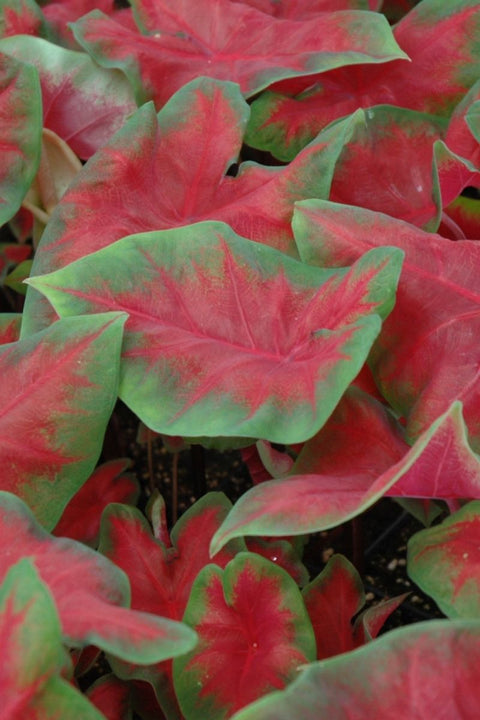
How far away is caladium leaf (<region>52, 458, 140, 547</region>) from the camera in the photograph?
3.30ft

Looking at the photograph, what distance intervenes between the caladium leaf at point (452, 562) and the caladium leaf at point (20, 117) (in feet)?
1.77

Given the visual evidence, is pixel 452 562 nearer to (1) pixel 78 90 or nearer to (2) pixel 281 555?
(2) pixel 281 555

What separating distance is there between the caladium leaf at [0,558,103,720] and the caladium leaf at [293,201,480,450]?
1.16ft

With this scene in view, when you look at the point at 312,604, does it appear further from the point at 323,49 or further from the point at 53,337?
the point at 323,49

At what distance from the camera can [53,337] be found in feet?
2.64

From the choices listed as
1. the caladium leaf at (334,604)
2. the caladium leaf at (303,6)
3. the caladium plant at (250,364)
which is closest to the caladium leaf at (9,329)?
the caladium plant at (250,364)

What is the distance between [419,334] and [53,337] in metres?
0.31

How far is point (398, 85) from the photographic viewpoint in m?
1.13

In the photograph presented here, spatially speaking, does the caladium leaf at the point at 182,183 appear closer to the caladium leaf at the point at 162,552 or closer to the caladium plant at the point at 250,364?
the caladium plant at the point at 250,364

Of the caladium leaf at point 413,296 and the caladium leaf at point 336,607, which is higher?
the caladium leaf at point 413,296

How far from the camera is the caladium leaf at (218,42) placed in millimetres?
1053

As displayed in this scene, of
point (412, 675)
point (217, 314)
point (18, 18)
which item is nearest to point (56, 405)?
point (217, 314)

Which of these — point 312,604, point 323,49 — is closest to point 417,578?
point 312,604

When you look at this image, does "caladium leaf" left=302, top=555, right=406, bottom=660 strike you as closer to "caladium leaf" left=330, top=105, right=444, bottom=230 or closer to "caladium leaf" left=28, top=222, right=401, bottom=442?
"caladium leaf" left=28, top=222, right=401, bottom=442
